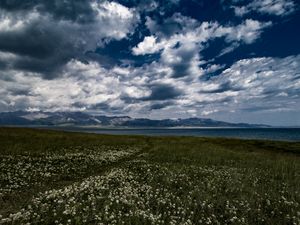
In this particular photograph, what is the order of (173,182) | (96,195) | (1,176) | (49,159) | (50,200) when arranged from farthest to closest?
1. (49,159)
2. (173,182)
3. (1,176)
4. (96,195)
5. (50,200)

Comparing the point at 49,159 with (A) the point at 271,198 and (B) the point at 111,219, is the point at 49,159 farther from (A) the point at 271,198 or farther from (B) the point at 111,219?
(A) the point at 271,198

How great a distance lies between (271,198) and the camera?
15.5m

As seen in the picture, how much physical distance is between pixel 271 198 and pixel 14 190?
15910 millimetres

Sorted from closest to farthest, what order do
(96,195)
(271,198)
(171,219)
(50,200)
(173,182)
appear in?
1. (171,219)
2. (50,200)
3. (96,195)
4. (271,198)
5. (173,182)

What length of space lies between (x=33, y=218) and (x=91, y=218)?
2.49m

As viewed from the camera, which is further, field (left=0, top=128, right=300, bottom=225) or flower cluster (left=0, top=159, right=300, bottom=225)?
field (left=0, top=128, right=300, bottom=225)

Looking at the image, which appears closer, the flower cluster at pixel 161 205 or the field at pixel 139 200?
the flower cluster at pixel 161 205

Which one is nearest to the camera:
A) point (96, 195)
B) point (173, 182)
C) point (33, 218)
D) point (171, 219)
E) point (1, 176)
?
point (33, 218)

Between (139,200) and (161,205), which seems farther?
(139,200)

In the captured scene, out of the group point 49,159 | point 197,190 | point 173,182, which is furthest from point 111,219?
point 49,159

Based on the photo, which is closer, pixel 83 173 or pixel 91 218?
pixel 91 218

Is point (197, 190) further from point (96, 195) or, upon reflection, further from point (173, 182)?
point (96, 195)

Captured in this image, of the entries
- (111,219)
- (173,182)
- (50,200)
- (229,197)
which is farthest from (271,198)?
(50,200)

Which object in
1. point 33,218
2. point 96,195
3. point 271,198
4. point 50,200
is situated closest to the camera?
point 33,218
